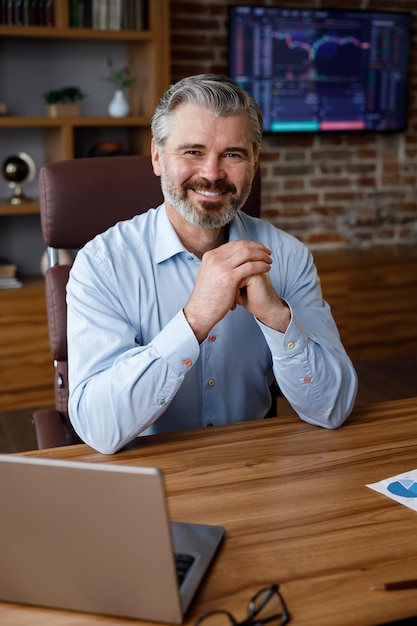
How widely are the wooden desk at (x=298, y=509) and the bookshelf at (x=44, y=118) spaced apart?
2157 millimetres

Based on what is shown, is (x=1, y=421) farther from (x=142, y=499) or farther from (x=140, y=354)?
(x=142, y=499)

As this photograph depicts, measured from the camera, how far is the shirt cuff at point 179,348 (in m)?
1.38

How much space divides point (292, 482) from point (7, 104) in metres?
2.97

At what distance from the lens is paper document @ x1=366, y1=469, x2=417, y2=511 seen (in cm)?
119

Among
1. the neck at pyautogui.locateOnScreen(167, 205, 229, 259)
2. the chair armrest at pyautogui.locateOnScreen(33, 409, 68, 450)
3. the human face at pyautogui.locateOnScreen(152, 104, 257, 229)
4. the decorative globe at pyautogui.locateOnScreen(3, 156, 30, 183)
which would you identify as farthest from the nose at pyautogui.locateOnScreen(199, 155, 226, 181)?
the decorative globe at pyautogui.locateOnScreen(3, 156, 30, 183)

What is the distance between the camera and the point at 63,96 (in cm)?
364

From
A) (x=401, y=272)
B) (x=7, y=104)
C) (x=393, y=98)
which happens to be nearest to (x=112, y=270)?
(x=7, y=104)

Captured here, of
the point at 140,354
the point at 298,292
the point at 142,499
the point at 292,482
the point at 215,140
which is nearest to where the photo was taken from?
the point at 142,499

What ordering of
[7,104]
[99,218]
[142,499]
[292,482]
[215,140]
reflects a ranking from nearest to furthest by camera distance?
1. [142,499]
2. [292,482]
3. [215,140]
4. [99,218]
5. [7,104]

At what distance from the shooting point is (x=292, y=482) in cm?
125

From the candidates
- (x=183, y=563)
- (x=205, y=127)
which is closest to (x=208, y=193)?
(x=205, y=127)

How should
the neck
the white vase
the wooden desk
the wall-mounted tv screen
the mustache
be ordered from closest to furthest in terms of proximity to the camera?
the wooden desk, the mustache, the neck, the white vase, the wall-mounted tv screen

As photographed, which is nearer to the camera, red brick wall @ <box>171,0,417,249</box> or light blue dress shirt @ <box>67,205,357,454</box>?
light blue dress shirt @ <box>67,205,357,454</box>

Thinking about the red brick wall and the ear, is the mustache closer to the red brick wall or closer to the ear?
the ear
